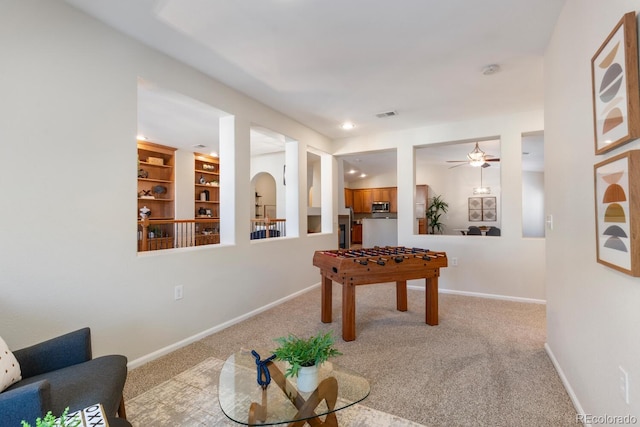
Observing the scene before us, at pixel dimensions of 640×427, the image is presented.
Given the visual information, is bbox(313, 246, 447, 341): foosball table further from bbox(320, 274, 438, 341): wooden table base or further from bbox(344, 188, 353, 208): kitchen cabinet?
bbox(344, 188, 353, 208): kitchen cabinet

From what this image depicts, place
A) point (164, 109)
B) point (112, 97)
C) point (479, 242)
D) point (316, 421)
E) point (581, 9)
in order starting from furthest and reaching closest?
point (479, 242) → point (164, 109) → point (112, 97) → point (581, 9) → point (316, 421)

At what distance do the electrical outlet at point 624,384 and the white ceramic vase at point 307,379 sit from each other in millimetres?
1272

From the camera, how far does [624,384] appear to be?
1.25 metres

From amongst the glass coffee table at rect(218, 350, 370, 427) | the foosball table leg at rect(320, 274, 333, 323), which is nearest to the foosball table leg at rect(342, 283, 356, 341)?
the foosball table leg at rect(320, 274, 333, 323)

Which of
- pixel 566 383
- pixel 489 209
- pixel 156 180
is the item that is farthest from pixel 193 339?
pixel 489 209

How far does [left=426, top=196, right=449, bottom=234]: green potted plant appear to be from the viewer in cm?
912

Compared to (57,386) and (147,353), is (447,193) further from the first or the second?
(57,386)

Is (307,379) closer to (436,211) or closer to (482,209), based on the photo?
(436,211)

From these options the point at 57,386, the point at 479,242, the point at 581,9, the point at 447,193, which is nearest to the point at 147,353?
the point at 57,386

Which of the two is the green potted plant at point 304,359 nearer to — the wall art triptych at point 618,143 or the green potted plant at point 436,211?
the wall art triptych at point 618,143

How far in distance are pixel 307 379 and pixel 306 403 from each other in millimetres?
101

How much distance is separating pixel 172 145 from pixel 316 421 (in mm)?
5751

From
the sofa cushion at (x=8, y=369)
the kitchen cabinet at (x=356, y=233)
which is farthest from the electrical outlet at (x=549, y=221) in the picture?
the kitchen cabinet at (x=356, y=233)

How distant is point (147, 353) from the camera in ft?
8.08
